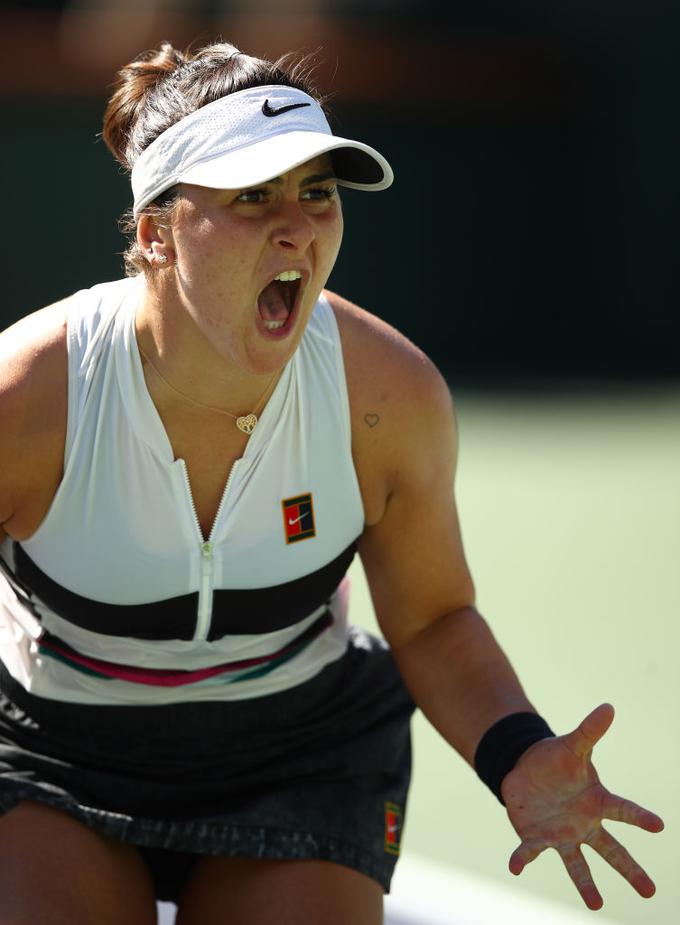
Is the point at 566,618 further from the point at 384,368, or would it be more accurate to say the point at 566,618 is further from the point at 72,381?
Result: the point at 72,381

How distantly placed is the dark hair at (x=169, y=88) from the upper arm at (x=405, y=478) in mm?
402

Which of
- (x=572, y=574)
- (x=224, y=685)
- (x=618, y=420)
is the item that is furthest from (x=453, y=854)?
(x=618, y=420)

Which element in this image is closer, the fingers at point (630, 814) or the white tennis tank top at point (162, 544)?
the fingers at point (630, 814)

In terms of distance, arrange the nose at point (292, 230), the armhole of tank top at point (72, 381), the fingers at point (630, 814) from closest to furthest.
Answer: the fingers at point (630, 814) < the nose at point (292, 230) < the armhole of tank top at point (72, 381)

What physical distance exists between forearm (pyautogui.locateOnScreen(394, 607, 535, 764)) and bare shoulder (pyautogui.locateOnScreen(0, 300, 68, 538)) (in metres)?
0.71

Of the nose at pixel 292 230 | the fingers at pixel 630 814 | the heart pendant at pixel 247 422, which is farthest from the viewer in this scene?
the heart pendant at pixel 247 422

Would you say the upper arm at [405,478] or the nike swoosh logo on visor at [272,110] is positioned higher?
the nike swoosh logo on visor at [272,110]

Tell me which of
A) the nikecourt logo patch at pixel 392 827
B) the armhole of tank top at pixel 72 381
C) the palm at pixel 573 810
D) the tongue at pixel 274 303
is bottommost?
the nikecourt logo patch at pixel 392 827

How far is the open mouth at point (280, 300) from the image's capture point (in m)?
2.27

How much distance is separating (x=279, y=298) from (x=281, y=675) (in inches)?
26.9

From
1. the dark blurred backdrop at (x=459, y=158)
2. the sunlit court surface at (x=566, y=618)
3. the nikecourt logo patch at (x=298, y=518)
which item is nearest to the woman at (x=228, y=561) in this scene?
the nikecourt logo patch at (x=298, y=518)

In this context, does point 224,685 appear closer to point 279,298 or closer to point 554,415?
point 279,298

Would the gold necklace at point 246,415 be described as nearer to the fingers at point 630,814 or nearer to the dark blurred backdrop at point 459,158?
the fingers at point 630,814

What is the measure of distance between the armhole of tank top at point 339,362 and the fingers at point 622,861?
0.75 metres
